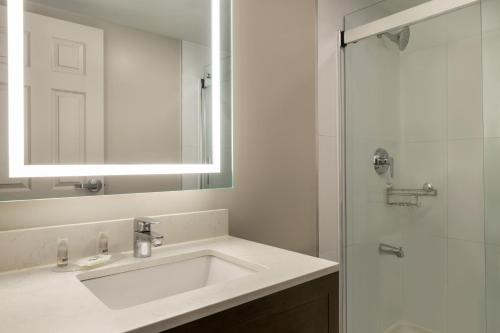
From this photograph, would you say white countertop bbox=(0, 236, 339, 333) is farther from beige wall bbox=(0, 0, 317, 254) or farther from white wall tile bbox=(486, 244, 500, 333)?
white wall tile bbox=(486, 244, 500, 333)

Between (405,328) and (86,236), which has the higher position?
(86,236)

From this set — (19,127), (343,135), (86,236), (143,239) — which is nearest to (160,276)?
(143,239)

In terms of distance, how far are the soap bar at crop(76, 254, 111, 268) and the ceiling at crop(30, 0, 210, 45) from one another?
67 cm

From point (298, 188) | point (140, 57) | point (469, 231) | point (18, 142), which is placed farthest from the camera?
point (469, 231)

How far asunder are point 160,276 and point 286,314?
0.38 m

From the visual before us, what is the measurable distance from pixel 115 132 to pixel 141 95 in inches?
5.7

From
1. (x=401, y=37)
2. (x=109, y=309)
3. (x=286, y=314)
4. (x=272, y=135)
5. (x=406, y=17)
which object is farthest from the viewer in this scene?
(x=401, y=37)

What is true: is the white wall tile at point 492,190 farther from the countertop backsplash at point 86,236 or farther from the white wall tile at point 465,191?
the countertop backsplash at point 86,236

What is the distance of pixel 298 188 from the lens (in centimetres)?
152

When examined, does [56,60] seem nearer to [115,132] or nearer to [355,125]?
[115,132]

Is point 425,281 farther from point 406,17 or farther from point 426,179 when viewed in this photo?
point 406,17

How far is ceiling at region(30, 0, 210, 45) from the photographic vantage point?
960mm

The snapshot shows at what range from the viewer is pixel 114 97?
1.00m

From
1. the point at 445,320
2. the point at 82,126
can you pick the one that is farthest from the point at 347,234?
the point at 82,126
